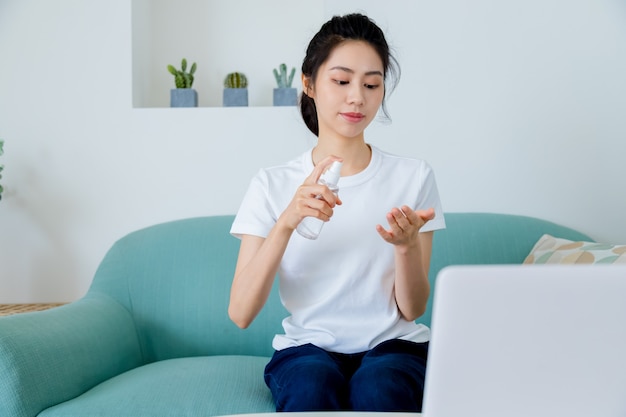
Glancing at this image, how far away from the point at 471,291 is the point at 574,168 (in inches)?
73.7

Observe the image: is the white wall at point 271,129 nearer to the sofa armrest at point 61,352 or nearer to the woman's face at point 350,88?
the sofa armrest at point 61,352

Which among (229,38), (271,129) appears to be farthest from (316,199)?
(229,38)

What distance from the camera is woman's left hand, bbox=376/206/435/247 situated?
117 cm

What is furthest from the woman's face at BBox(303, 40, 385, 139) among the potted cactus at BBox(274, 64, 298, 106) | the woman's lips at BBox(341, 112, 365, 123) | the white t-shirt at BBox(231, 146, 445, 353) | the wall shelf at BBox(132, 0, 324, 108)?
the wall shelf at BBox(132, 0, 324, 108)

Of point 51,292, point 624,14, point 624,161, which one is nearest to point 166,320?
point 51,292

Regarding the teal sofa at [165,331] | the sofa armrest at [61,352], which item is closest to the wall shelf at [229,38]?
the teal sofa at [165,331]

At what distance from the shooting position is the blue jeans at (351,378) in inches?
48.7

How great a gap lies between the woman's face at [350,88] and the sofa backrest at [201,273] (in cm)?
80

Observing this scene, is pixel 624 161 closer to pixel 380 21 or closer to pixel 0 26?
pixel 380 21

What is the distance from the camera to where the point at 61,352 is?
66.6 inches

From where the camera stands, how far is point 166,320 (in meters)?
2.11

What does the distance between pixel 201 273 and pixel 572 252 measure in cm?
101

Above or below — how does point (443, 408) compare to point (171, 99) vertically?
below

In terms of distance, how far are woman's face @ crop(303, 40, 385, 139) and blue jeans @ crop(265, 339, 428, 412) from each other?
423mm
